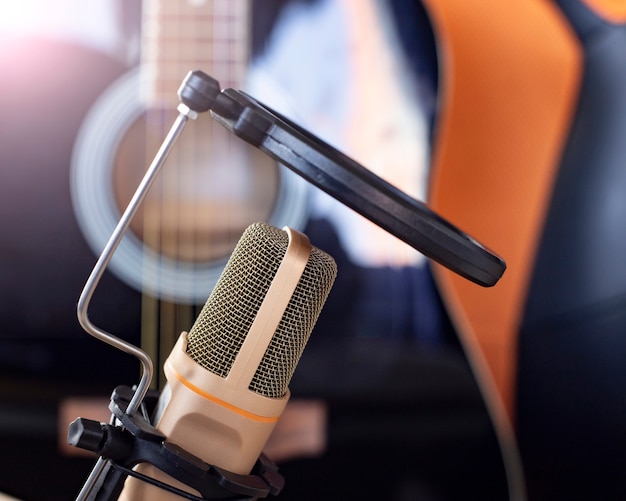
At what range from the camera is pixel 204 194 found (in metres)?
1.38

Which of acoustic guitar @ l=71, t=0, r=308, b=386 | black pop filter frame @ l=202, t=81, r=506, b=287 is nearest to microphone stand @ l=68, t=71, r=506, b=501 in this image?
black pop filter frame @ l=202, t=81, r=506, b=287

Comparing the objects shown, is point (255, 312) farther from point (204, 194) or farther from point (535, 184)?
point (535, 184)

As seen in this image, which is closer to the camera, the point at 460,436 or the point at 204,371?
the point at 204,371

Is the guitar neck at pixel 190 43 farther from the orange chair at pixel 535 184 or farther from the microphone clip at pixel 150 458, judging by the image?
the microphone clip at pixel 150 458

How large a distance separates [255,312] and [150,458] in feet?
0.32

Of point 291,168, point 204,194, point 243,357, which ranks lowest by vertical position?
point 204,194

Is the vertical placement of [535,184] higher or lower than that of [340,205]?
higher

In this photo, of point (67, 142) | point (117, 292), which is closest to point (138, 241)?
point (117, 292)

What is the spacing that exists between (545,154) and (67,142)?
2.95 feet

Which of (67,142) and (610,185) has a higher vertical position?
(610,185)

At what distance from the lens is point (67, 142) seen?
1.37 metres

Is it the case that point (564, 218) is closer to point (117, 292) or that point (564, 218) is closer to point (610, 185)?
point (610, 185)

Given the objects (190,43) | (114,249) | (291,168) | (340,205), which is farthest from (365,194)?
(190,43)

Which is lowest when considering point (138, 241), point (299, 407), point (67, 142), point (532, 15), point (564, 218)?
point (299, 407)
